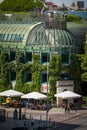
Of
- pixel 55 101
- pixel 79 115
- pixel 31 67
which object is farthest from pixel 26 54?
pixel 79 115

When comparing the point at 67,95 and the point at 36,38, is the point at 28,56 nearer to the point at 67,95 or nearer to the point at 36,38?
the point at 36,38

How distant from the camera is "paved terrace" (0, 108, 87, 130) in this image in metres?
62.3

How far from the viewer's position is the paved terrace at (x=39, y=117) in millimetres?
62294

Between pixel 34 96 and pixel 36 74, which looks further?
pixel 36 74


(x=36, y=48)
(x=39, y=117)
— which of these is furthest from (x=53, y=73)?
(x=39, y=117)

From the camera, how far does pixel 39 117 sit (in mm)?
68188

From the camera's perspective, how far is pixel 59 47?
79312 mm

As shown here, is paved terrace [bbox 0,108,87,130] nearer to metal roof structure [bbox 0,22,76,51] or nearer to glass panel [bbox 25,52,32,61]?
glass panel [bbox 25,52,32,61]

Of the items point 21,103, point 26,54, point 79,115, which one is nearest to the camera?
point 79,115

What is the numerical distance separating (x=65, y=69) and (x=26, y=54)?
5543 mm

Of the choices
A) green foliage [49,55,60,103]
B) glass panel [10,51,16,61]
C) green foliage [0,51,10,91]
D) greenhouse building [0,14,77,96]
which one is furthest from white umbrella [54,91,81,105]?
glass panel [10,51,16,61]

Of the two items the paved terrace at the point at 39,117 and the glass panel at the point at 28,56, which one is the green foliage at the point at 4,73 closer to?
the glass panel at the point at 28,56

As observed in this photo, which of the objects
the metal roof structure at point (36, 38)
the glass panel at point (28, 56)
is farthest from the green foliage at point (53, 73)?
the glass panel at point (28, 56)

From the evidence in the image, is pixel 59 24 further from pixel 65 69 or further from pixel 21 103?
pixel 21 103
